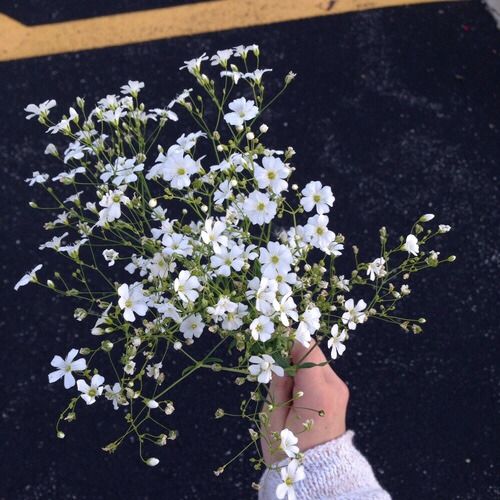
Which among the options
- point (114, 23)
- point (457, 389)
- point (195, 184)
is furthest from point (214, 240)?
point (114, 23)

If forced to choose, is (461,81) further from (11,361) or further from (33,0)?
(11,361)

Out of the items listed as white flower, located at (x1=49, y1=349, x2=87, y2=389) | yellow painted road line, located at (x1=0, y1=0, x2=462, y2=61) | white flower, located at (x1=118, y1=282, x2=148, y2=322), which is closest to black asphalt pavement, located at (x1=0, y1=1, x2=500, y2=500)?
yellow painted road line, located at (x1=0, y1=0, x2=462, y2=61)

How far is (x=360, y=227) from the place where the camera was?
8.99 ft

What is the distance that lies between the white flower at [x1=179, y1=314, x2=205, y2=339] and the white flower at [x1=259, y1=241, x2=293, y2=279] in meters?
0.17

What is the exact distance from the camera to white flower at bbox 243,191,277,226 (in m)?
1.24

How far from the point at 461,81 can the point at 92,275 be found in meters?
1.73

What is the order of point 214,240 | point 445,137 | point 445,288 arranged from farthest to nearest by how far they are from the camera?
1. point 445,137
2. point 445,288
3. point 214,240

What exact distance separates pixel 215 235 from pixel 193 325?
0.61 ft

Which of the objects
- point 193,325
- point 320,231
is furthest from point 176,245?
point 320,231

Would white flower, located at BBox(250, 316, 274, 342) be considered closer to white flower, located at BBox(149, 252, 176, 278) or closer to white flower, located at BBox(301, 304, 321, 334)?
white flower, located at BBox(301, 304, 321, 334)

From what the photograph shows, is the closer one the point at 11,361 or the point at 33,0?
the point at 11,361

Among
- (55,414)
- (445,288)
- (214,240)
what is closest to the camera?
(214,240)

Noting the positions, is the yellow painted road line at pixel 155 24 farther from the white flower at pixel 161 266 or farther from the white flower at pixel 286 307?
the white flower at pixel 286 307

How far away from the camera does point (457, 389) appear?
8.49 feet
